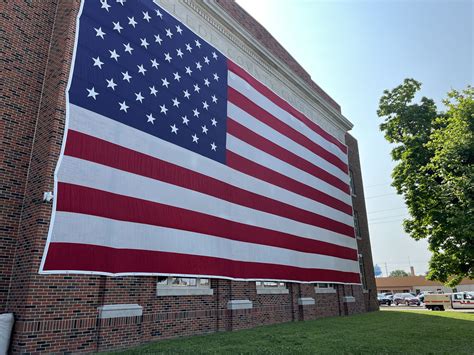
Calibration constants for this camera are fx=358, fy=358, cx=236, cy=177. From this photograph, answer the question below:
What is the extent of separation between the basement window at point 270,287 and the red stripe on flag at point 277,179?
4.49m

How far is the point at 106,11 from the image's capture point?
11.1 m

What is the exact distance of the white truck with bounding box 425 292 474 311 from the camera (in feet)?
107

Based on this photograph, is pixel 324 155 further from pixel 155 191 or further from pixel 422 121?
pixel 155 191

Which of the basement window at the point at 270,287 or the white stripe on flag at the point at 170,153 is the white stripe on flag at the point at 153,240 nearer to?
the basement window at the point at 270,287

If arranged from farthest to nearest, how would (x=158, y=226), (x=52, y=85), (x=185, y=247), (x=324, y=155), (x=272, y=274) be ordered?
1. (x=324, y=155)
2. (x=272, y=274)
3. (x=185, y=247)
4. (x=158, y=226)
5. (x=52, y=85)

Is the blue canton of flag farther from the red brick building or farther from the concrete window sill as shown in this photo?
the concrete window sill

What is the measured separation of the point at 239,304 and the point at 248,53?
12.3 meters

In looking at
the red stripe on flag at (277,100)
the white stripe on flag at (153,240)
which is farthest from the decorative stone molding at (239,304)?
the red stripe on flag at (277,100)

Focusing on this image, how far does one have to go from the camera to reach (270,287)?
15.6 m

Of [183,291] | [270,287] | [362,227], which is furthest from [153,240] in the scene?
[362,227]

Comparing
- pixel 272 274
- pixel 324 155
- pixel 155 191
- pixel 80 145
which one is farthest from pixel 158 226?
pixel 324 155

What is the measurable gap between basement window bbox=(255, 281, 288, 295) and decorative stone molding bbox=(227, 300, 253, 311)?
0.99 meters

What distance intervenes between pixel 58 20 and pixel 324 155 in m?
16.5

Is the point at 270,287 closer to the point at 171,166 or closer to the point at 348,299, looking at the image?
the point at 171,166
